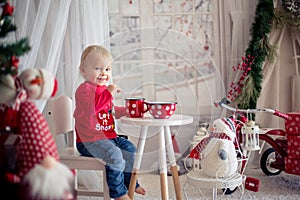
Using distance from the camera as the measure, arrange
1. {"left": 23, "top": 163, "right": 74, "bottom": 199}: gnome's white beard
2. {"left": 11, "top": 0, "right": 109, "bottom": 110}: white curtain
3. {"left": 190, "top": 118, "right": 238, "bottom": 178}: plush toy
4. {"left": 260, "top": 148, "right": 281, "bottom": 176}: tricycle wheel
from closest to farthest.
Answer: {"left": 23, "top": 163, "right": 74, "bottom": 199}: gnome's white beard
{"left": 190, "top": 118, "right": 238, "bottom": 178}: plush toy
{"left": 11, "top": 0, "right": 109, "bottom": 110}: white curtain
{"left": 260, "top": 148, "right": 281, "bottom": 176}: tricycle wheel

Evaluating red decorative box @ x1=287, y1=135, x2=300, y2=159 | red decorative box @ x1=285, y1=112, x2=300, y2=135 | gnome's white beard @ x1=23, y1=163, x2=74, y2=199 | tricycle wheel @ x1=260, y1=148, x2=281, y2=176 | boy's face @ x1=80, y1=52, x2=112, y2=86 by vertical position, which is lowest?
tricycle wheel @ x1=260, y1=148, x2=281, y2=176

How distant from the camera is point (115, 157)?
2.10m

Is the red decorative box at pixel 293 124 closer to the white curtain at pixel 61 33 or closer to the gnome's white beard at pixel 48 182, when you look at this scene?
the white curtain at pixel 61 33

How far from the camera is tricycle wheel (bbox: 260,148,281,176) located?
10.4 feet

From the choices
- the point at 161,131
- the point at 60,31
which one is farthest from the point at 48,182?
the point at 60,31

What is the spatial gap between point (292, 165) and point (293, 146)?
12cm

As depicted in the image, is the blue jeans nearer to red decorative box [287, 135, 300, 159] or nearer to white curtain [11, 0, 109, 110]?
white curtain [11, 0, 109, 110]

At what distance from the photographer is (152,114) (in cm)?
206

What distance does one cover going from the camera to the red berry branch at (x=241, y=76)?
3.27 meters

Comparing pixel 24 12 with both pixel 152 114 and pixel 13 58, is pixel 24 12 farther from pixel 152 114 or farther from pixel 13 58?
pixel 13 58

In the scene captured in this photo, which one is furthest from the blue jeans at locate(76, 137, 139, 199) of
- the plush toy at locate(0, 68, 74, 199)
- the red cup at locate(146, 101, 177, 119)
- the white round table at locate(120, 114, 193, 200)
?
the plush toy at locate(0, 68, 74, 199)

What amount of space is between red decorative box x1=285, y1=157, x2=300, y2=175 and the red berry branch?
0.71 meters

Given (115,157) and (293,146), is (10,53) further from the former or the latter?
(293,146)

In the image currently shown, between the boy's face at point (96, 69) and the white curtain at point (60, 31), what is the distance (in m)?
0.15
